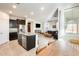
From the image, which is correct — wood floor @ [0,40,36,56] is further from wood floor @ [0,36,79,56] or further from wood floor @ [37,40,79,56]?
wood floor @ [37,40,79,56]

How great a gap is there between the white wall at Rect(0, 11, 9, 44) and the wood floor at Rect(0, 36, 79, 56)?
0.42 feet

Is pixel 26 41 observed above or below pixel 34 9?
below

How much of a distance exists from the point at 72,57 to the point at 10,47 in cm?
138

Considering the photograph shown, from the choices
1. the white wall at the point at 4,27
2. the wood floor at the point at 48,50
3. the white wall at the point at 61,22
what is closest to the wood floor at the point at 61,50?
the wood floor at the point at 48,50

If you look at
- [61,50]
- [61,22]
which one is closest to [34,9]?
[61,22]

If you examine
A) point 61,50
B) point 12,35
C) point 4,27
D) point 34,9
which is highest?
point 34,9

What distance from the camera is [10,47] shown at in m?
2.40

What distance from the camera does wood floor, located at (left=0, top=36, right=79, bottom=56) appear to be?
241 centimetres

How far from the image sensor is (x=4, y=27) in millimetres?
2418

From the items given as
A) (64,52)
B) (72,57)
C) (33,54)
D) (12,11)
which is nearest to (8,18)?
(12,11)

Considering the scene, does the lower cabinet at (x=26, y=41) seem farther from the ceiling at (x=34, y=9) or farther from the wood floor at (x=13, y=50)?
the ceiling at (x=34, y=9)

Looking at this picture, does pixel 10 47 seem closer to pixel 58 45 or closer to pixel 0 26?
pixel 0 26

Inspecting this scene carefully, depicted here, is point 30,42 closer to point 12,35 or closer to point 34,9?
point 12,35

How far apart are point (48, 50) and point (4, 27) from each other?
1.08m
